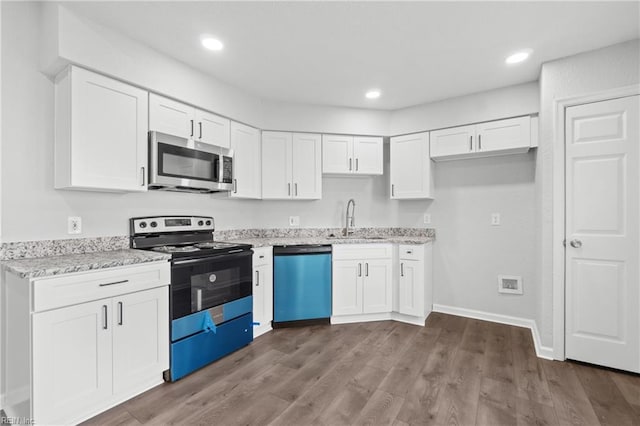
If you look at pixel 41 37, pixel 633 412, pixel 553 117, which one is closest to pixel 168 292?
pixel 41 37

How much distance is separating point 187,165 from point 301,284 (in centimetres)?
158

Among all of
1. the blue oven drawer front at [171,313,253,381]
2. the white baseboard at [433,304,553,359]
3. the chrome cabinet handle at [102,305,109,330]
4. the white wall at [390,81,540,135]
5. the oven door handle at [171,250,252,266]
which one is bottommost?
the white baseboard at [433,304,553,359]

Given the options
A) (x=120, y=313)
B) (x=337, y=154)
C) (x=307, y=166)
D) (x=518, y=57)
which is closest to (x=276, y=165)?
(x=307, y=166)

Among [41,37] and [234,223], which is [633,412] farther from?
[41,37]

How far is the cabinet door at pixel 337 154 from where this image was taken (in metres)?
3.65

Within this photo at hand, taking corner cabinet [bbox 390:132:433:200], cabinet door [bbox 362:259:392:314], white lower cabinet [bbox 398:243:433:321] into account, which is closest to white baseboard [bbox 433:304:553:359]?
white lower cabinet [bbox 398:243:433:321]

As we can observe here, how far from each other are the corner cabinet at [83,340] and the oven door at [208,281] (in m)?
0.10

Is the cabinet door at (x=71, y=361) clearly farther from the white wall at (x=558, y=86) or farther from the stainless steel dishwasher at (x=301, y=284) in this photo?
the white wall at (x=558, y=86)

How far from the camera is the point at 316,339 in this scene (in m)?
2.92

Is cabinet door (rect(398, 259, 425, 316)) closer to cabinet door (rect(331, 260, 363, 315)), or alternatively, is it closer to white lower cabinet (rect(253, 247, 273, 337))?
cabinet door (rect(331, 260, 363, 315))

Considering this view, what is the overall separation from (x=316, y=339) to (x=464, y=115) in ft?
9.06

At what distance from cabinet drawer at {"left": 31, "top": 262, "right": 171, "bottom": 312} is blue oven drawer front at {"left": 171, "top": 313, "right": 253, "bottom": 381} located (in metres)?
0.52

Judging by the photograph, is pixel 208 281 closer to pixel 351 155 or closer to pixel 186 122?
pixel 186 122

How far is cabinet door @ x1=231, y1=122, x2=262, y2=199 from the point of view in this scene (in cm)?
315
